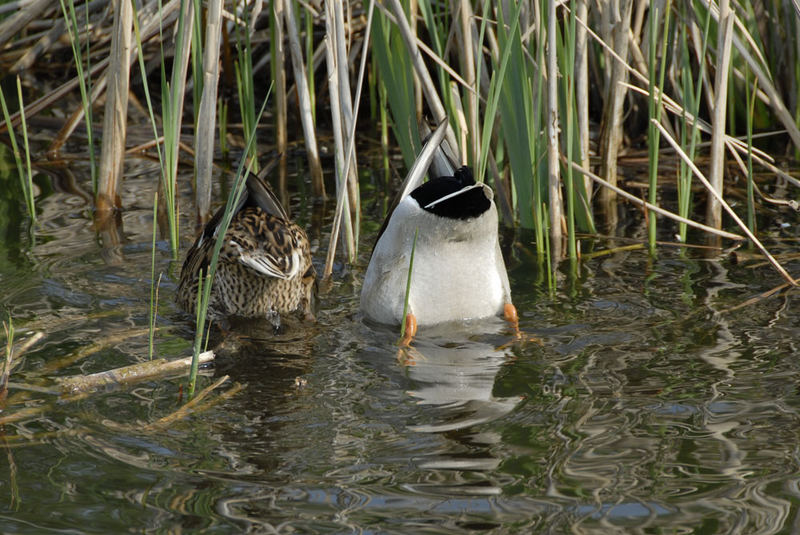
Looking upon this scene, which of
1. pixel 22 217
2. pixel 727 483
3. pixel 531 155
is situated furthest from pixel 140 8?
pixel 727 483

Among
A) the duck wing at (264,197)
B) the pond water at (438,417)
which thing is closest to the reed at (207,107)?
the duck wing at (264,197)

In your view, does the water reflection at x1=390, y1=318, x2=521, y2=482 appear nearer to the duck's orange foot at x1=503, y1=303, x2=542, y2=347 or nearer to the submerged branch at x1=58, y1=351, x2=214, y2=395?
the duck's orange foot at x1=503, y1=303, x2=542, y2=347

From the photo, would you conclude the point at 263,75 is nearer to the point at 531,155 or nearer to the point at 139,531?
the point at 531,155

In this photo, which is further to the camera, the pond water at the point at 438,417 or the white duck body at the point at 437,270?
the white duck body at the point at 437,270

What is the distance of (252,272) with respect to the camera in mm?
5035

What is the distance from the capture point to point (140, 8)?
7363mm

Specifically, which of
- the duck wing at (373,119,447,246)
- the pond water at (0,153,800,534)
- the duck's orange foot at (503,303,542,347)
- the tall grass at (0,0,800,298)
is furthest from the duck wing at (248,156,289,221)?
the duck's orange foot at (503,303,542,347)

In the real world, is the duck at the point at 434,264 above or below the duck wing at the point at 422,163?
below

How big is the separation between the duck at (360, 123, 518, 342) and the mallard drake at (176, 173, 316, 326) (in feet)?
1.41

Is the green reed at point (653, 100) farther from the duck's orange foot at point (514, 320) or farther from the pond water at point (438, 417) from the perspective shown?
the duck's orange foot at point (514, 320)

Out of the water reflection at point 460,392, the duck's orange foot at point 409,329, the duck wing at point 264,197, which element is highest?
the duck wing at point 264,197

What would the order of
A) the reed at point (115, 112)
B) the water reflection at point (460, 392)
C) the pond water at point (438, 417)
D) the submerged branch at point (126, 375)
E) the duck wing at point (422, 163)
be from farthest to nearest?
the reed at point (115, 112)
the duck wing at point (422, 163)
the submerged branch at point (126, 375)
the water reflection at point (460, 392)
the pond water at point (438, 417)

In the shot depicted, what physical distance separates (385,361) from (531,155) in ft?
4.85

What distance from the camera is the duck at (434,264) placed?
4473 millimetres
